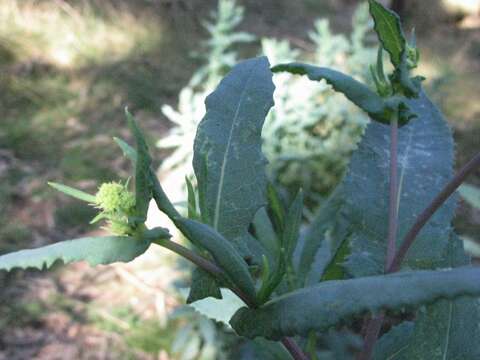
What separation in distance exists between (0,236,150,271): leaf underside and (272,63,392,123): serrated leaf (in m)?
0.25

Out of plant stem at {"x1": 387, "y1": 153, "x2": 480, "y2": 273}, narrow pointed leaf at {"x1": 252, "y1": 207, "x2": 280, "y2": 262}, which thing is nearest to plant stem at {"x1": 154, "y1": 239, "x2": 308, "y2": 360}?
plant stem at {"x1": 387, "y1": 153, "x2": 480, "y2": 273}

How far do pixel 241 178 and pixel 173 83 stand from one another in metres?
3.11

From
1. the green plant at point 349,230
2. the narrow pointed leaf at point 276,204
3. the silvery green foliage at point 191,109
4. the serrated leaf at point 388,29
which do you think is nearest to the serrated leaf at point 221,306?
the green plant at point 349,230

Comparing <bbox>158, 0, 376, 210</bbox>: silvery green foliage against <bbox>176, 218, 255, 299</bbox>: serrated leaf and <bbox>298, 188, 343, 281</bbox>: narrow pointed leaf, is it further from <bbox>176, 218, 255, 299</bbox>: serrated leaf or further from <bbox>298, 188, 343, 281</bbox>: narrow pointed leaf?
<bbox>176, 218, 255, 299</bbox>: serrated leaf

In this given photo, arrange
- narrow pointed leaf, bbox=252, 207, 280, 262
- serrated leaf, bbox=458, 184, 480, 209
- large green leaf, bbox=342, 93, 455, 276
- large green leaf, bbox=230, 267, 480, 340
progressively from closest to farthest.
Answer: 1. large green leaf, bbox=230, 267, 480, 340
2. large green leaf, bbox=342, 93, 455, 276
3. narrow pointed leaf, bbox=252, 207, 280, 262
4. serrated leaf, bbox=458, 184, 480, 209

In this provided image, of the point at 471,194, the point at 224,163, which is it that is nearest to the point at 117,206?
the point at 224,163

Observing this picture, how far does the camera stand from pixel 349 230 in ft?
2.19

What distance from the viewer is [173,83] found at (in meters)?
3.57

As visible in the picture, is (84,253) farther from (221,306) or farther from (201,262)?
(221,306)

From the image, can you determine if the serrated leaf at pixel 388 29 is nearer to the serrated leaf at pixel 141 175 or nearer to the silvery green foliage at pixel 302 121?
the serrated leaf at pixel 141 175

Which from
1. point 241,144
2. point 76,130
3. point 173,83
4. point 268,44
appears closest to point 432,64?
point 173,83

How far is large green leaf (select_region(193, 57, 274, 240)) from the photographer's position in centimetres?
53

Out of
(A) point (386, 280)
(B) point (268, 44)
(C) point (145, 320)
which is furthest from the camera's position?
(B) point (268, 44)

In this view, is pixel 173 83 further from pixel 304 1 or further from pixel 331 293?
pixel 331 293
